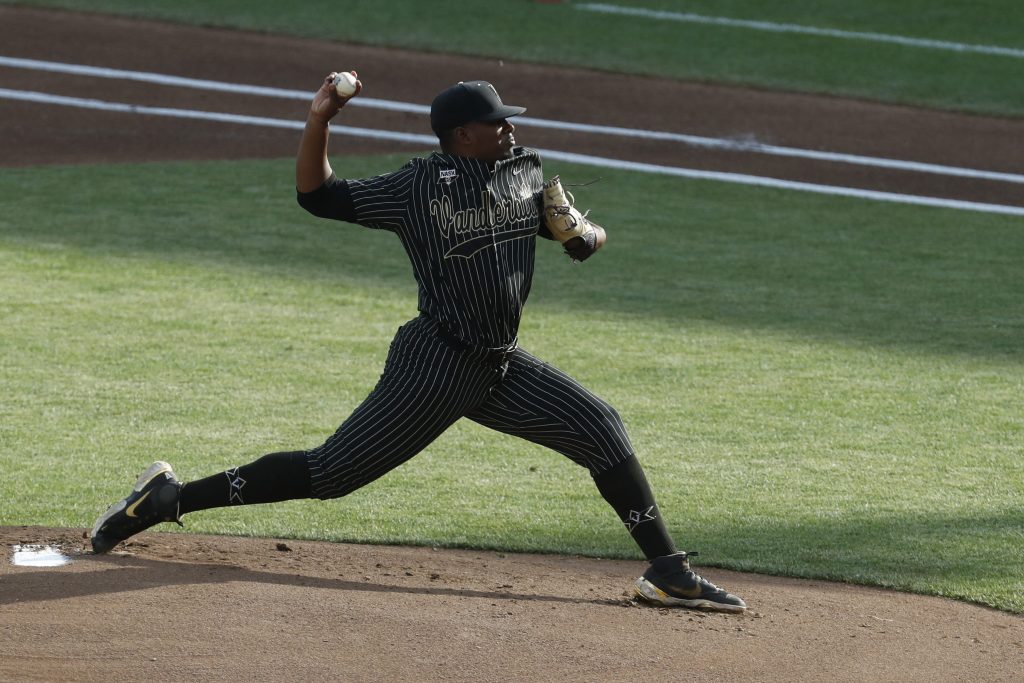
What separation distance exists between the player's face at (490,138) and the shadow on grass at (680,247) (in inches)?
160

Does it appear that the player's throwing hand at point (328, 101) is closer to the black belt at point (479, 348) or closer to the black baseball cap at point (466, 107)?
the black baseball cap at point (466, 107)

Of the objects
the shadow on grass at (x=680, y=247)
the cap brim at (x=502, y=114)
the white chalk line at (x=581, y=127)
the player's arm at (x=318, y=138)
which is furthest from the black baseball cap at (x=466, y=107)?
the white chalk line at (x=581, y=127)

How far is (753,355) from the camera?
8.12 meters

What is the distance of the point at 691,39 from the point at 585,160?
189 inches

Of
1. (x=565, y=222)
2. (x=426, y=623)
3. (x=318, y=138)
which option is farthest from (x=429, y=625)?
(x=318, y=138)

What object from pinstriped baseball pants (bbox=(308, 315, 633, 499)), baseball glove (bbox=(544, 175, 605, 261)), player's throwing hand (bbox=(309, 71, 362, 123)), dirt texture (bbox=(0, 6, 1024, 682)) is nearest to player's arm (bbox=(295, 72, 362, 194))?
player's throwing hand (bbox=(309, 71, 362, 123))

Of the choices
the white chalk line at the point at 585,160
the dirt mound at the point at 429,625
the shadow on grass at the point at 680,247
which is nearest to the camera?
the dirt mound at the point at 429,625

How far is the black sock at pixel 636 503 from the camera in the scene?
4812mm

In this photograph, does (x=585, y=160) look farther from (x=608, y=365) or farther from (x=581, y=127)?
(x=608, y=365)

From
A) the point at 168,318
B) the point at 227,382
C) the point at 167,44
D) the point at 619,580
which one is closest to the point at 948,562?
the point at 619,580

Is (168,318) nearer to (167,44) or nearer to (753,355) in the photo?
(753,355)

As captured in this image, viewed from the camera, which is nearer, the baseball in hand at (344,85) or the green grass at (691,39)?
the baseball in hand at (344,85)

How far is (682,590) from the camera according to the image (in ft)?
15.7

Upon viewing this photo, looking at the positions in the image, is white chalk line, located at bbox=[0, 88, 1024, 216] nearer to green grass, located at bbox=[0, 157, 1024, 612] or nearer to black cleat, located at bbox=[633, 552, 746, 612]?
green grass, located at bbox=[0, 157, 1024, 612]
